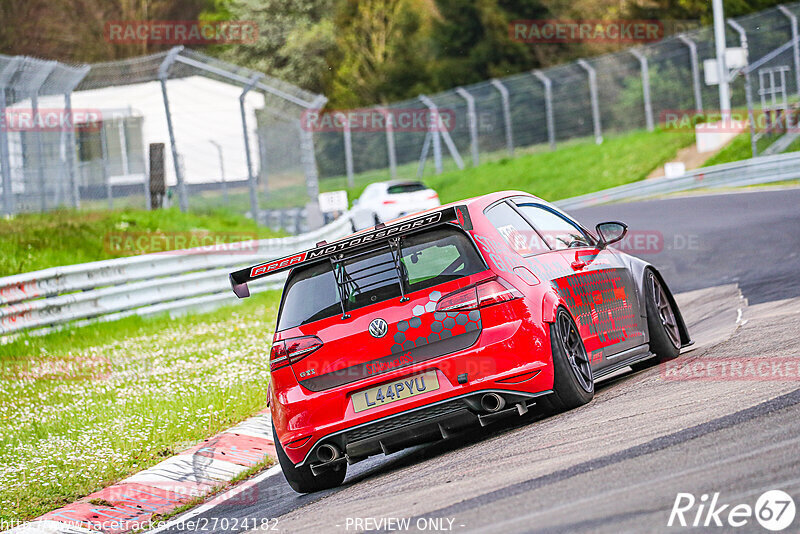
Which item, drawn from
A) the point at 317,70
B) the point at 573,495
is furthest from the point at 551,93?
the point at 573,495

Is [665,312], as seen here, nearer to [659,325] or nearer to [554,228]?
[659,325]

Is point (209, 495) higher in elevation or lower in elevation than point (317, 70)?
lower

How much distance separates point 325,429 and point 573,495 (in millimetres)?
2018

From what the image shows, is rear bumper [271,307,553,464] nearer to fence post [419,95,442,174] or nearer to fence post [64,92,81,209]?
fence post [64,92,81,209]

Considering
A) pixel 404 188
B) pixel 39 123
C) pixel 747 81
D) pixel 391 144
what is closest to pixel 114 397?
pixel 39 123

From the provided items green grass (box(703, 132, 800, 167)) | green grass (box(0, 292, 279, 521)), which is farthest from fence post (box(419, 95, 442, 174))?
green grass (box(0, 292, 279, 521))

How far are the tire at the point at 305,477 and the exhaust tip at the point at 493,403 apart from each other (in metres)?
1.09

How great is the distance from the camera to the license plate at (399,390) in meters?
6.41

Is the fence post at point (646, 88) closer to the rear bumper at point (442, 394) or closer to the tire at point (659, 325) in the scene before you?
the tire at point (659, 325)

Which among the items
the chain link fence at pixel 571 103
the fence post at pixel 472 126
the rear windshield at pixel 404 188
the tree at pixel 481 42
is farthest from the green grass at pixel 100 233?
the tree at pixel 481 42

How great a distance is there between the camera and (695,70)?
34.1m

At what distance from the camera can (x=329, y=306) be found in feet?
22.0

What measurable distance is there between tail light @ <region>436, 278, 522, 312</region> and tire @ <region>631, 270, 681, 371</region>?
2178 millimetres

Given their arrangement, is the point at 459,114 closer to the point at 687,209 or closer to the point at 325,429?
the point at 687,209
